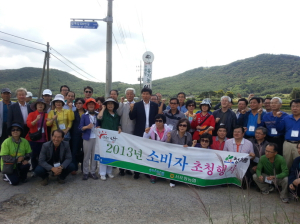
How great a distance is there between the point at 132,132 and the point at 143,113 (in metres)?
0.60

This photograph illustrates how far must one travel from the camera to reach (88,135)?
494cm

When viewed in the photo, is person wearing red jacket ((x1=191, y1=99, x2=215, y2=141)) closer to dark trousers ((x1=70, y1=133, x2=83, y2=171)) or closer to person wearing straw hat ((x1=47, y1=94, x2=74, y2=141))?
dark trousers ((x1=70, y1=133, x2=83, y2=171))

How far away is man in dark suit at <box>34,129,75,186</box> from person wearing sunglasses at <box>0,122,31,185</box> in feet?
1.17

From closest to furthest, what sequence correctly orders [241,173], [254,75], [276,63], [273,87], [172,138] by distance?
[241,173] < [172,138] < [273,87] < [254,75] < [276,63]

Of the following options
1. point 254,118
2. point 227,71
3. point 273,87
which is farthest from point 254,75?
point 254,118

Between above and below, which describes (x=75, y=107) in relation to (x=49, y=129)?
above

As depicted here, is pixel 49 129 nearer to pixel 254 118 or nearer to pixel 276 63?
pixel 254 118

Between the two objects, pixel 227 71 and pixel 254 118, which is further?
pixel 227 71

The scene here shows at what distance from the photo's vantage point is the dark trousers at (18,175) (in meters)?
4.36

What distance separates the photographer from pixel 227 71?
115812 millimetres

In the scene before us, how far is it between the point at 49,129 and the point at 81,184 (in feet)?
5.15

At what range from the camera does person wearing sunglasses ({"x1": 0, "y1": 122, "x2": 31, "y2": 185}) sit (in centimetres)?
438

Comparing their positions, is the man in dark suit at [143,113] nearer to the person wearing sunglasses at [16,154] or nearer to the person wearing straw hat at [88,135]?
the person wearing straw hat at [88,135]

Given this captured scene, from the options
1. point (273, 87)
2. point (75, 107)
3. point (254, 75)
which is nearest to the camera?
point (75, 107)
